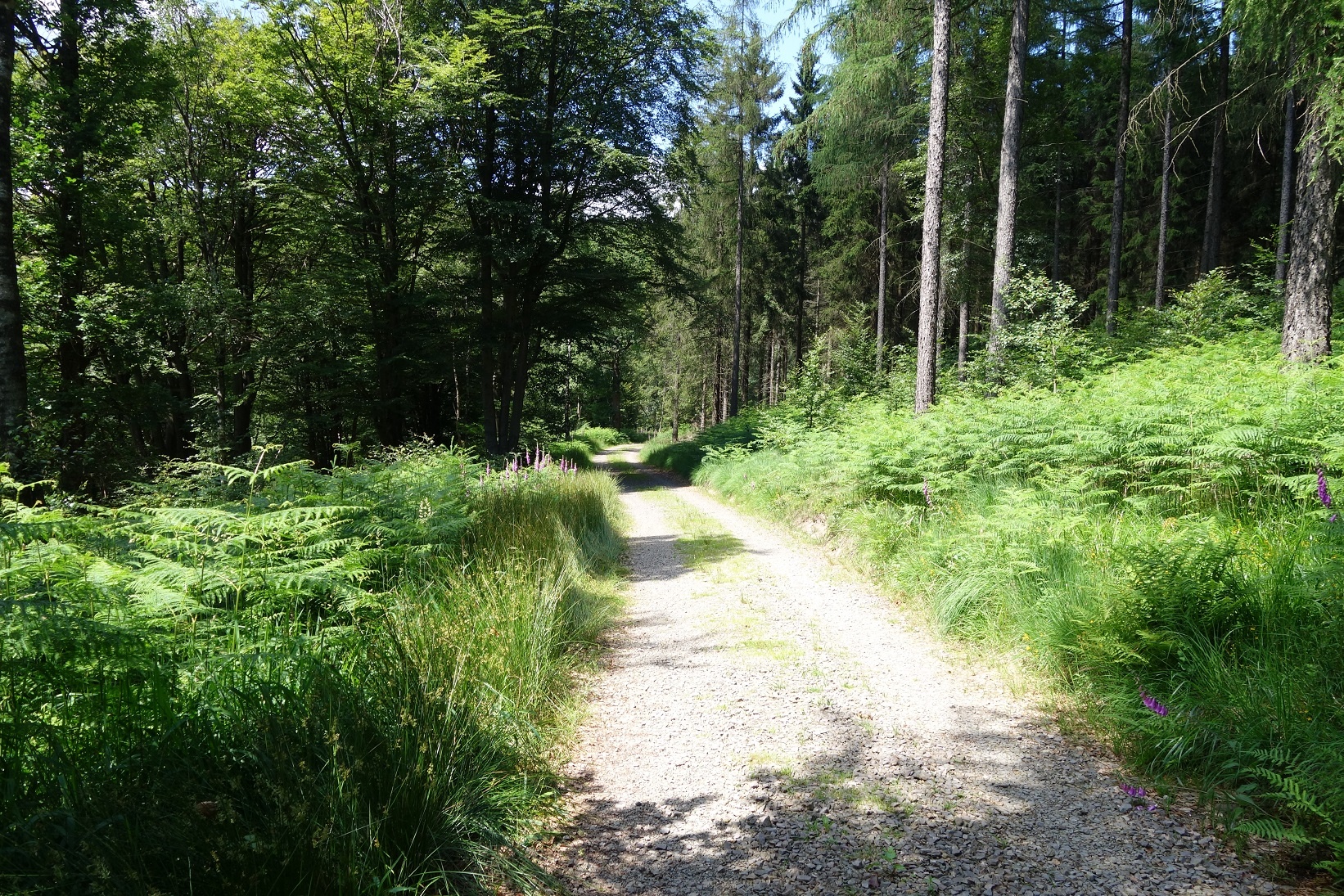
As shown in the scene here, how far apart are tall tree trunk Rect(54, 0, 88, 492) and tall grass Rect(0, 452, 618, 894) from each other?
960 cm

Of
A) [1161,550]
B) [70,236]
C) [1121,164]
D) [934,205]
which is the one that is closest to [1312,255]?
[934,205]

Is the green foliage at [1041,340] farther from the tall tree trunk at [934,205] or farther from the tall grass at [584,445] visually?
the tall grass at [584,445]

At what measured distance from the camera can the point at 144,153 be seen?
14.5m

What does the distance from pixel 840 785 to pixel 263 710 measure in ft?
8.42

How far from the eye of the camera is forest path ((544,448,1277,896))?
2.39 metres

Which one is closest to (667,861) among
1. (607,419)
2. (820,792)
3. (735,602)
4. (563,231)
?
(820,792)

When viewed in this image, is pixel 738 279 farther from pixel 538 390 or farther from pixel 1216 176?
pixel 1216 176

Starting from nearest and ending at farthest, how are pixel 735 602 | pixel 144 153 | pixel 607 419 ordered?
pixel 735 602, pixel 144 153, pixel 607 419

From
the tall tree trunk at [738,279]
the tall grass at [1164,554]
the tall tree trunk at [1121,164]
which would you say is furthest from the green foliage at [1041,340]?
the tall tree trunk at [738,279]

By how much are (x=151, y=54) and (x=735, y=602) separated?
16196mm

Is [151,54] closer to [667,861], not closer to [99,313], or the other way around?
[99,313]

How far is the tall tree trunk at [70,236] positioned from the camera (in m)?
10.6

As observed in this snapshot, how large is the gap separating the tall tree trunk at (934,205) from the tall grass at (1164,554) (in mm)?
1826

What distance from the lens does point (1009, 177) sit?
36.4 ft
